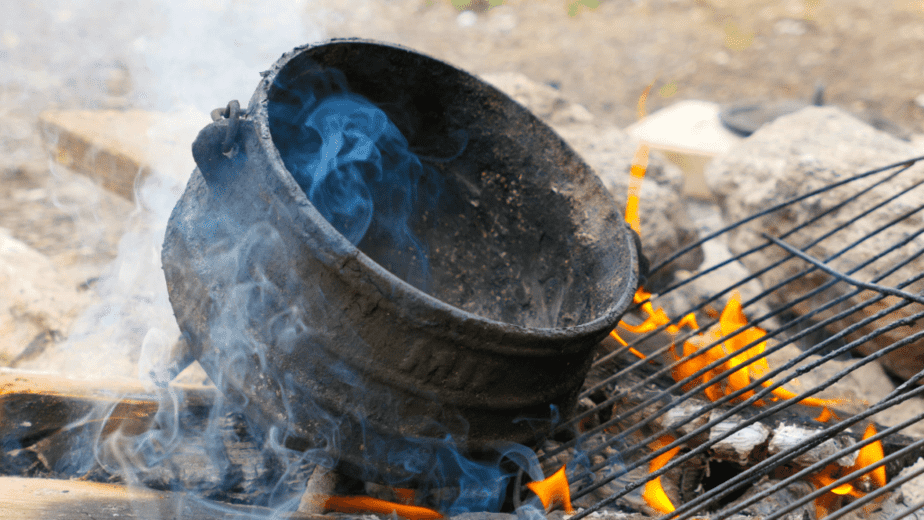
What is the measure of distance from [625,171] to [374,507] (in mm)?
2410

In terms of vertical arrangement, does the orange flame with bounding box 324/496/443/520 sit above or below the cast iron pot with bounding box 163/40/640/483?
below

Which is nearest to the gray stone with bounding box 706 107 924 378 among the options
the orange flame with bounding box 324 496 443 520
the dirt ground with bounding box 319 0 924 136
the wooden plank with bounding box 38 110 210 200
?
the orange flame with bounding box 324 496 443 520

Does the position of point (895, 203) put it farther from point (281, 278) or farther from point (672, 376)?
point (281, 278)

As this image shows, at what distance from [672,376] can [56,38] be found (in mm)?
6681

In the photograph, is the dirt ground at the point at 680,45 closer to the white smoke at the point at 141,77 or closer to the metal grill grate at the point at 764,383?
the white smoke at the point at 141,77

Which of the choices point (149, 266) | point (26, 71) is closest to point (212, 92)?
point (149, 266)

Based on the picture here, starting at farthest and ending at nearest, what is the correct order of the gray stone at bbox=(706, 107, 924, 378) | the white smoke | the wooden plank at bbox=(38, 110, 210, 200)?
the wooden plank at bbox=(38, 110, 210, 200) → the gray stone at bbox=(706, 107, 924, 378) → the white smoke

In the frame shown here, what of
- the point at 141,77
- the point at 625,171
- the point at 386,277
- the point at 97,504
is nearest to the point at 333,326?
the point at 386,277

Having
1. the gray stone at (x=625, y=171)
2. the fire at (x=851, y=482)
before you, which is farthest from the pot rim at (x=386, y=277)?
the gray stone at (x=625, y=171)

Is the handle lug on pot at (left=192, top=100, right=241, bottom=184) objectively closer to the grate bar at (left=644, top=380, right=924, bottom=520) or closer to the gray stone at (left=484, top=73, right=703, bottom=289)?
the grate bar at (left=644, top=380, right=924, bottom=520)

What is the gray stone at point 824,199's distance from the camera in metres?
2.76

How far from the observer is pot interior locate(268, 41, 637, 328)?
1.98m

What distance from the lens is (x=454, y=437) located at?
1533mm

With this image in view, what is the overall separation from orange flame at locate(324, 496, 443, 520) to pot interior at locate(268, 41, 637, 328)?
0.79 metres
